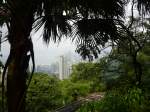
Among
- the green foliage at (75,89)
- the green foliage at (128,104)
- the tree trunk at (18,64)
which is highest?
the tree trunk at (18,64)

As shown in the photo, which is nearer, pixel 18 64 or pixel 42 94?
pixel 18 64

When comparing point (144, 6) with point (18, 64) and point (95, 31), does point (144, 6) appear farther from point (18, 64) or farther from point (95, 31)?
point (18, 64)

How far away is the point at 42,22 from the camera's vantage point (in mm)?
4770

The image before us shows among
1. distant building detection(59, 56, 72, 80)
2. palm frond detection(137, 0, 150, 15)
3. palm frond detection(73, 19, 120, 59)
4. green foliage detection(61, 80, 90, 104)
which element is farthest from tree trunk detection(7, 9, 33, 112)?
distant building detection(59, 56, 72, 80)

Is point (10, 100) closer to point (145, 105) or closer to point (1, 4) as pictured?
point (1, 4)

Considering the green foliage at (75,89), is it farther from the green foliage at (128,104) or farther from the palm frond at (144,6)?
the palm frond at (144,6)

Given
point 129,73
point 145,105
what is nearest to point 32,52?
point 145,105

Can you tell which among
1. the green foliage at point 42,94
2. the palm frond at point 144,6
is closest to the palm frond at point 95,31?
the palm frond at point 144,6

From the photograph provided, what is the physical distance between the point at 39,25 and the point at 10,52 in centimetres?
48

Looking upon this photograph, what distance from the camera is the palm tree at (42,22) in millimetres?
4391

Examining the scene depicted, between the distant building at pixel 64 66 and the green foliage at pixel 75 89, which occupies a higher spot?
the distant building at pixel 64 66

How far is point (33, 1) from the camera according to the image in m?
4.34

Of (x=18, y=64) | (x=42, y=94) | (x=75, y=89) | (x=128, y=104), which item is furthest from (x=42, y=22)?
(x=75, y=89)

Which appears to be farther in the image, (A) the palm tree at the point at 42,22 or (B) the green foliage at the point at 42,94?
(B) the green foliage at the point at 42,94
